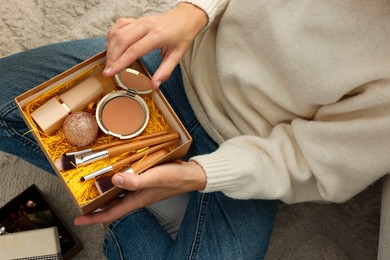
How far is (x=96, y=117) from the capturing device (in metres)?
0.56

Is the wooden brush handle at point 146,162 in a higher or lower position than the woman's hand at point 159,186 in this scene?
higher

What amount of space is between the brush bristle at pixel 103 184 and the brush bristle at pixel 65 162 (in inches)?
1.6

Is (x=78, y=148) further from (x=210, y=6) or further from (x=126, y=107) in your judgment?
(x=210, y=6)

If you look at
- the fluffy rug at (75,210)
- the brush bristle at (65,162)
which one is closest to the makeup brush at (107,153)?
the brush bristle at (65,162)

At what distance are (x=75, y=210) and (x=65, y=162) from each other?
1.36 ft

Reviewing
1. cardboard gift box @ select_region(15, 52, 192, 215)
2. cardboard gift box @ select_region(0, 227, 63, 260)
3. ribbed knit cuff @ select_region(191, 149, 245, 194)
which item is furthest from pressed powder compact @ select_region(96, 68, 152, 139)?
cardboard gift box @ select_region(0, 227, 63, 260)

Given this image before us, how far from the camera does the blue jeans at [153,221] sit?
655 millimetres

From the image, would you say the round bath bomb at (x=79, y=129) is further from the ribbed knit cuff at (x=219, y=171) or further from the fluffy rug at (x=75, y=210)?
the fluffy rug at (x=75, y=210)

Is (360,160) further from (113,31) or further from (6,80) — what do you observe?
(6,80)

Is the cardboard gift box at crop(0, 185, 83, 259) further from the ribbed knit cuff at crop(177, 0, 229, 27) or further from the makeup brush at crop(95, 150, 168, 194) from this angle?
the ribbed knit cuff at crop(177, 0, 229, 27)

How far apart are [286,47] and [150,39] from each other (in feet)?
0.62

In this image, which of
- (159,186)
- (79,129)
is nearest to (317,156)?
(159,186)

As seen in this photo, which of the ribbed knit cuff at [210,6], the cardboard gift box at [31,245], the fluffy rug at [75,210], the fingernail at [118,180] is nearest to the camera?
the fingernail at [118,180]

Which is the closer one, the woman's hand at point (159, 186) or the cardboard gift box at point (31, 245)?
the woman's hand at point (159, 186)
